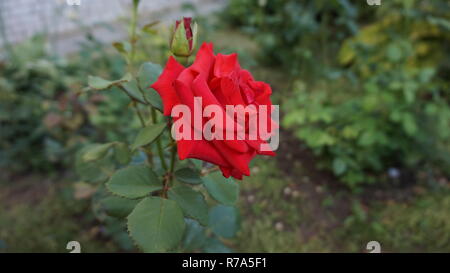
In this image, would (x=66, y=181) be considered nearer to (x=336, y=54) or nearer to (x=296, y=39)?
(x=296, y=39)

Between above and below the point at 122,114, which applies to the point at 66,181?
below

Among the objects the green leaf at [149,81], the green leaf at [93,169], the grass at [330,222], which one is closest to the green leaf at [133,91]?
the green leaf at [149,81]

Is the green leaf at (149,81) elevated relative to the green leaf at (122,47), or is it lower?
lower

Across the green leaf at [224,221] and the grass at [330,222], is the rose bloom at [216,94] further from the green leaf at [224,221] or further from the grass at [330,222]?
the grass at [330,222]

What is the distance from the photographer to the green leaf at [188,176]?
25.2 inches

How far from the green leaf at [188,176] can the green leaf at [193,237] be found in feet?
0.70

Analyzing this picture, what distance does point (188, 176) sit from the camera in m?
0.65

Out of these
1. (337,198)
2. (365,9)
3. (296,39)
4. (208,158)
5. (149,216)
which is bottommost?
(337,198)

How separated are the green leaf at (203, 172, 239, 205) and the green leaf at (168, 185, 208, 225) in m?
0.06

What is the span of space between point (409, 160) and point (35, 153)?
1.81 meters

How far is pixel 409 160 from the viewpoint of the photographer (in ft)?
5.21

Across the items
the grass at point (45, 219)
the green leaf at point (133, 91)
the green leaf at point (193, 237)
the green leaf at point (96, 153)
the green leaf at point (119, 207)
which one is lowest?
the grass at point (45, 219)
